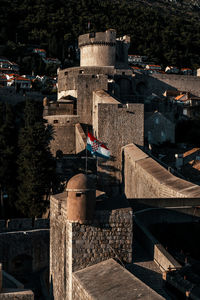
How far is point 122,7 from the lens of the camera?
90.6m

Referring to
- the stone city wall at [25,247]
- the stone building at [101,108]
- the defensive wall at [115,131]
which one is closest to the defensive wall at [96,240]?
the stone city wall at [25,247]

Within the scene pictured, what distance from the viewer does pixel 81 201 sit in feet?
27.9

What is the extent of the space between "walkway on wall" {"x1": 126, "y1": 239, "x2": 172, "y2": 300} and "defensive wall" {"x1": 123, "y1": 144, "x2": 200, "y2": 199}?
3.84 meters

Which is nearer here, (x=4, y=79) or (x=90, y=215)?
(x=90, y=215)

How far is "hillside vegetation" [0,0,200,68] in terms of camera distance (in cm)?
6725

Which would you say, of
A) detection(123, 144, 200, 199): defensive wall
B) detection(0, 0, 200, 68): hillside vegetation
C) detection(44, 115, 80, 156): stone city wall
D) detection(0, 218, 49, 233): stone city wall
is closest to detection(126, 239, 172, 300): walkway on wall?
detection(123, 144, 200, 199): defensive wall

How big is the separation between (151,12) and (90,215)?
303 ft

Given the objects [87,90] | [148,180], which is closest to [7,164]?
[87,90]

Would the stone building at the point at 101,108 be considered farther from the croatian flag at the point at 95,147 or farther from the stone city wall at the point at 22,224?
the stone city wall at the point at 22,224

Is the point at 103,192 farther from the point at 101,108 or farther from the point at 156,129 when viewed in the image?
the point at 156,129

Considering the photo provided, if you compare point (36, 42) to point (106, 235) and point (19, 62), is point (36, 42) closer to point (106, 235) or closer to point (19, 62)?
point (19, 62)

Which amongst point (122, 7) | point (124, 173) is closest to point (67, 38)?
point (122, 7)

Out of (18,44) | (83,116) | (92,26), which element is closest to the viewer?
(83,116)

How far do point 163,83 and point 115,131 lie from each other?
61.3 feet
